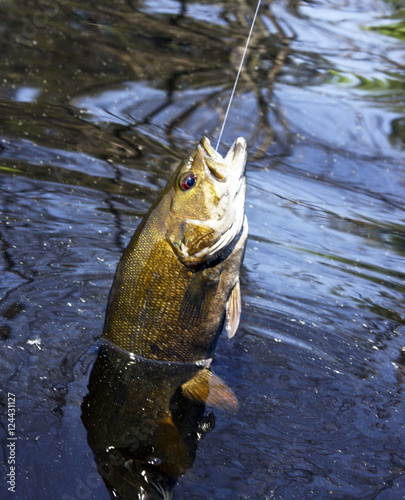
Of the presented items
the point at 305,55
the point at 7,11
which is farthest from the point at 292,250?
the point at 7,11

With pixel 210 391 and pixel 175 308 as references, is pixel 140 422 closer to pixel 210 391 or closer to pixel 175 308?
pixel 210 391

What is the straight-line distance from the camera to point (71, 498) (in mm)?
2762

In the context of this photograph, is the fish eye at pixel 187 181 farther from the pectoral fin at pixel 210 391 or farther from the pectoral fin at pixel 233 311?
the pectoral fin at pixel 210 391

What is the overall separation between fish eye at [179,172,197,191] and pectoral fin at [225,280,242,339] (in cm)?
56

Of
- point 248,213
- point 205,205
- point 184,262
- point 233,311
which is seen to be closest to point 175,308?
point 184,262

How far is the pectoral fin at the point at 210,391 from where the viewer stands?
11.2 feet

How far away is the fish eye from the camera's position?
3.37 meters

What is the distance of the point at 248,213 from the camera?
5848 mm

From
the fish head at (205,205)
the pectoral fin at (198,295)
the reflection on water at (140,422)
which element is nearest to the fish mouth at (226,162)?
the fish head at (205,205)

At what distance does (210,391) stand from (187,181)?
1005 mm

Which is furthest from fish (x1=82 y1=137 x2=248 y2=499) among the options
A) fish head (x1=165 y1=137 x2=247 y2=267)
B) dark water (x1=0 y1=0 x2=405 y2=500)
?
dark water (x1=0 y1=0 x2=405 y2=500)

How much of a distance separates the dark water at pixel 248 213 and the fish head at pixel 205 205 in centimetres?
77

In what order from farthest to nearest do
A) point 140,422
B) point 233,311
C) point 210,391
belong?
point 233,311
point 210,391
point 140,422

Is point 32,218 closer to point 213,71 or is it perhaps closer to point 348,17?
point 213,71
